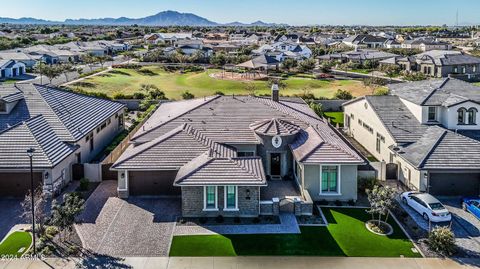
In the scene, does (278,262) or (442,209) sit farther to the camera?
(442,209)

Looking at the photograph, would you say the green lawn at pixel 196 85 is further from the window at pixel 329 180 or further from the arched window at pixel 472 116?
the window at pixel 329 180

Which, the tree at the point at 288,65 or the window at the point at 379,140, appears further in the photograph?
the tree at the point at 288,65

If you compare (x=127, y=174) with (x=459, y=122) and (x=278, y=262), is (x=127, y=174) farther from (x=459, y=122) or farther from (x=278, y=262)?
(x=459, y=122)

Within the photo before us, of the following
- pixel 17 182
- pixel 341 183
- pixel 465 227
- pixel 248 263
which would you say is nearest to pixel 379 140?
pixel 341 183

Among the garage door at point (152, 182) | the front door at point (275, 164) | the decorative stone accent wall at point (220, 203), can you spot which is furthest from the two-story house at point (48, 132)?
the front door at point (275, 164)

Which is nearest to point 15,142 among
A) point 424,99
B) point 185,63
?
point 424,99

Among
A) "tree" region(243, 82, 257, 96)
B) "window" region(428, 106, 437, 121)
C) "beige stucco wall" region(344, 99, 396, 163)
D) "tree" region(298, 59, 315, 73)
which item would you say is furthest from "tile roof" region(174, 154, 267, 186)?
"tree" region(298, 59, 315, 73)

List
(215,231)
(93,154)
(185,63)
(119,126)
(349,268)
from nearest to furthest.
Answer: (349,268) → (215,231) → (93,154) → (119,126) → (185,63)

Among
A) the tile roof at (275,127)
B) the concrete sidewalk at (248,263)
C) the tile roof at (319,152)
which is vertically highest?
the tile roof at (275,127)
